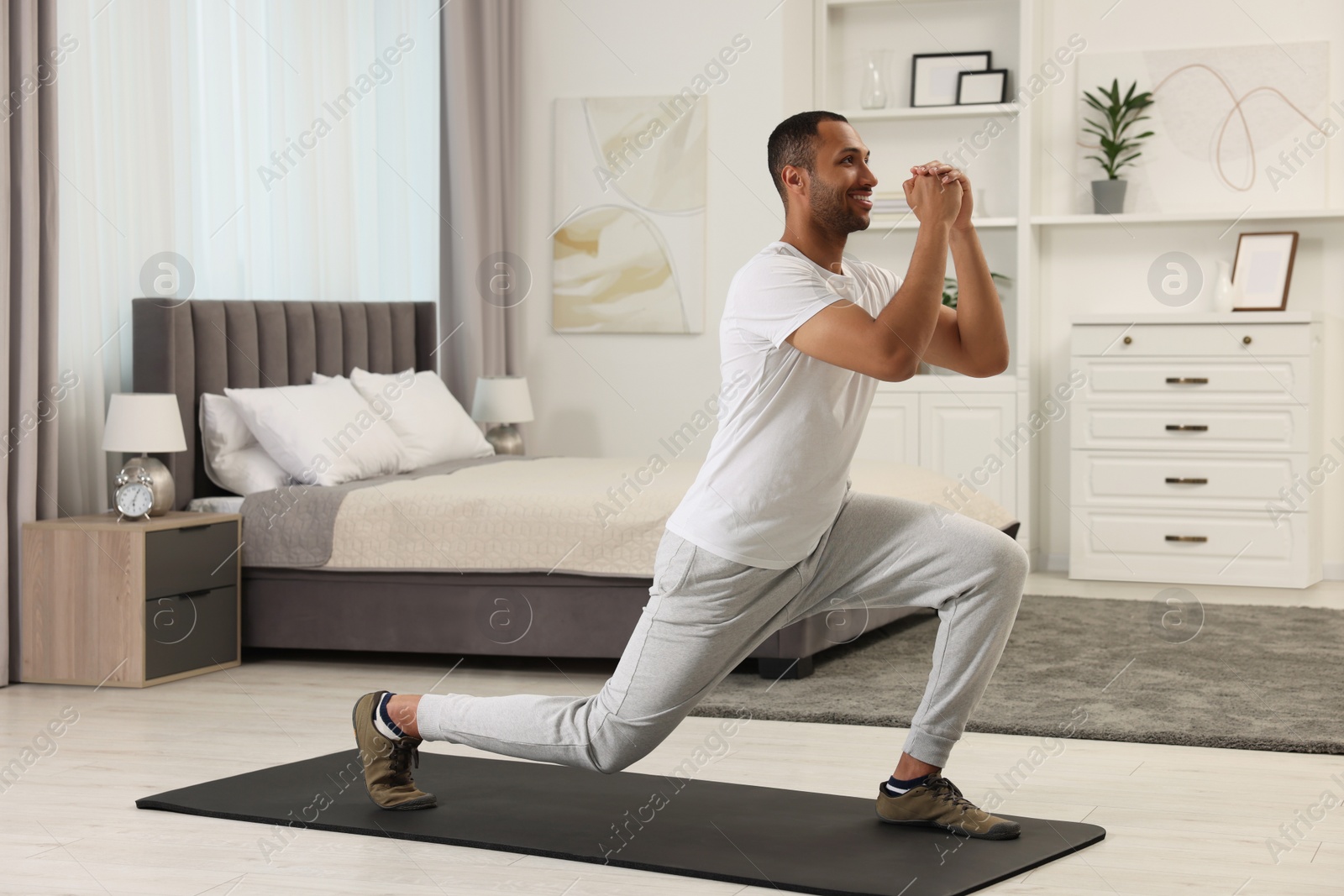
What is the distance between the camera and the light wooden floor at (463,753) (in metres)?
2.43

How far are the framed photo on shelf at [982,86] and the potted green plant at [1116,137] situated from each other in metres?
0.36

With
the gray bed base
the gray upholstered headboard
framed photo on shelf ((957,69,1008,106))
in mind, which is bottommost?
the gray bed base

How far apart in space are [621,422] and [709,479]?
4.34 meters

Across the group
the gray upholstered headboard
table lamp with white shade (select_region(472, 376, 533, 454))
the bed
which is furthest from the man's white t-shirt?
table lamp with white shade (select_region(472, 376, 533, 454))

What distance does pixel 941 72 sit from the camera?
6648 mm

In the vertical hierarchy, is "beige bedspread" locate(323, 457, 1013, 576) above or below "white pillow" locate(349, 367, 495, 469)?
below

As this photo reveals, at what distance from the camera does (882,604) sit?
2.66 metres

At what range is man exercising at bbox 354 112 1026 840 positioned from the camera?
2.43 m

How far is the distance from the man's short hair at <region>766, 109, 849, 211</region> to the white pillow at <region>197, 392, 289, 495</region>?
265 centimetres

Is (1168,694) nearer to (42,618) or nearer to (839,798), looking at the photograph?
(839,798)

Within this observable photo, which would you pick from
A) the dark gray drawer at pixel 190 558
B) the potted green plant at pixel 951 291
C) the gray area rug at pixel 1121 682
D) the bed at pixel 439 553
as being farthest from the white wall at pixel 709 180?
the dark gray drawer at pixel 190 558

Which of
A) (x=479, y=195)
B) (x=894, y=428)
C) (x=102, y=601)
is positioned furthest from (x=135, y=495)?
(x=894, y=428)

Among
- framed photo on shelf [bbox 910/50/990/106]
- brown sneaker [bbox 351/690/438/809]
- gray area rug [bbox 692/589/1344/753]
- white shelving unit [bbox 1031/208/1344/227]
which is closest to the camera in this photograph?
brown sneaker [bbox 351/690/438/809]

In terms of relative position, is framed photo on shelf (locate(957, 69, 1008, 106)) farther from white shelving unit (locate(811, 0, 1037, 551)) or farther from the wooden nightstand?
the wooden nightstand
